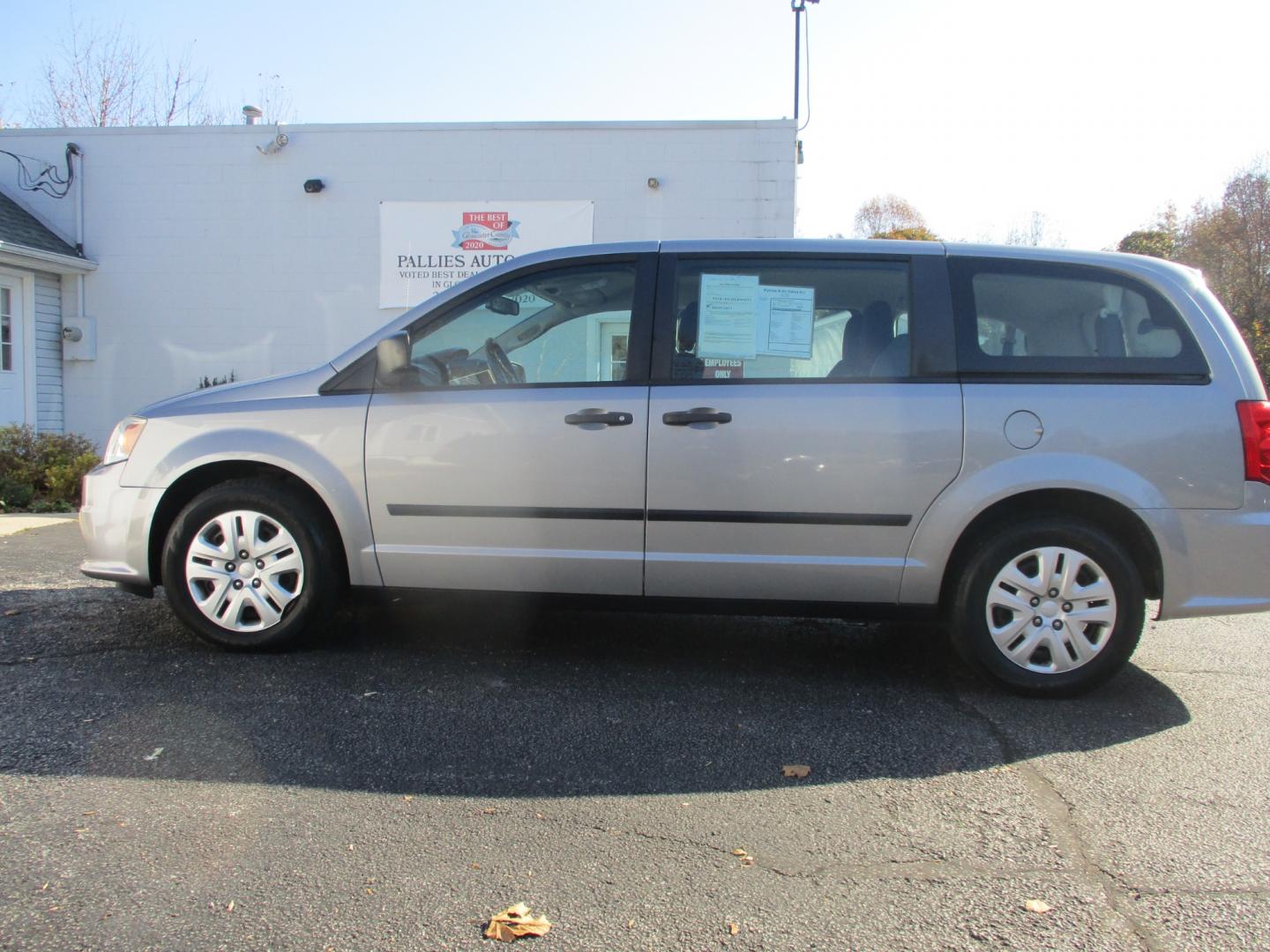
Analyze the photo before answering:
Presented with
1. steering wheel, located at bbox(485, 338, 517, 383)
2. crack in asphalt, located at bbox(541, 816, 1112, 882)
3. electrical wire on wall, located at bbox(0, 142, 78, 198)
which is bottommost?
crack in asphalt, located at bbox(541, 816, 1112, 882)

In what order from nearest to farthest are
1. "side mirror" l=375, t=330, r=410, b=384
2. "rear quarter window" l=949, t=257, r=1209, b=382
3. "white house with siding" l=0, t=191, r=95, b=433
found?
1. "rear quarter window" l=949, t=257, r=1209, b=382
2. "side mirror" l=375, t=330, r=410, b=384
3. "white house with siding" l=0, t=191, r=95, b=433

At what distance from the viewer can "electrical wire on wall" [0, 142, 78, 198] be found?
39.9ft

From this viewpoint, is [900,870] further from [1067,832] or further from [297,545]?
[297,545]

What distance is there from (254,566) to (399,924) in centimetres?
244

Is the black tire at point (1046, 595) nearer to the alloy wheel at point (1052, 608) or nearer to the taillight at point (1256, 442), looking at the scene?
the alloy wheel at point (1052, 608)

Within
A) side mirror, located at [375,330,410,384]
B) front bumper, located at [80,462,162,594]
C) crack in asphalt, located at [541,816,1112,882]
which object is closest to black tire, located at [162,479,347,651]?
front bumper, located at [80,462,162,594]

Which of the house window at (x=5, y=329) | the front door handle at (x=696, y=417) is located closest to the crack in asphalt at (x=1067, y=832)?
the front door handle at (x=696, y=417)

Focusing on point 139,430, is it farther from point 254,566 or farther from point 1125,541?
point 1125,541

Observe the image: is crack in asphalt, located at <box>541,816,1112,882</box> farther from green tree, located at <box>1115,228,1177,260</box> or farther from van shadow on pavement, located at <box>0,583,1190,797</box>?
green tree, located at <box>1115,228,1177,260</box>

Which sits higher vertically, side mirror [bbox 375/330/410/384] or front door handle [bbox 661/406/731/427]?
side mirror [bbox 375/330/410/384]

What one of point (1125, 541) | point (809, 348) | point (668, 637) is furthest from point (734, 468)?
point (1125, 541)

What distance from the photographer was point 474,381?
175 inches

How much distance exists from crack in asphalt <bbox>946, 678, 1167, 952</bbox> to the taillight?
1.45 m

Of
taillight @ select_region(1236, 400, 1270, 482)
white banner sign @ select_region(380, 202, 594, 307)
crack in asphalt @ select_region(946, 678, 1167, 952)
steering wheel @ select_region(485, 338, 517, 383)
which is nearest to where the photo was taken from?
crack in asphalt @ select_region(946, 678, 1167, 952)
